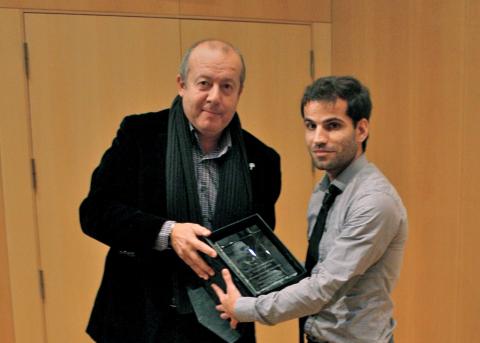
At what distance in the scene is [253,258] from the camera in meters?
1.28

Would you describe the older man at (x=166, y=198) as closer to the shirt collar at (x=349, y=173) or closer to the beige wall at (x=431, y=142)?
the shirt collar at (x=349, y=173)

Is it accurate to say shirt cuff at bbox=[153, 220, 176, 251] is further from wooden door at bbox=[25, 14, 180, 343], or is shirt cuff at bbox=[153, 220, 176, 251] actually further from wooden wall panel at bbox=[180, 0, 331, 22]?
wooden wall panel at bbox=[180, 0, 331, 22]

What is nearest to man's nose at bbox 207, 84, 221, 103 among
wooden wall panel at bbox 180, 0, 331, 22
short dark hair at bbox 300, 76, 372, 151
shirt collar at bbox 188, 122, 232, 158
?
shirt collar at bbox 188, 122, 232, 158

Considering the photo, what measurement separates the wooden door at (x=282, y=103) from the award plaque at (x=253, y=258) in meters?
1.44

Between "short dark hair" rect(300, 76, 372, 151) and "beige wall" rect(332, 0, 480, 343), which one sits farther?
"beige wall" rect(332, 0, 480, 343)

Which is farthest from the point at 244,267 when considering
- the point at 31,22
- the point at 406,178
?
the point at 31,22

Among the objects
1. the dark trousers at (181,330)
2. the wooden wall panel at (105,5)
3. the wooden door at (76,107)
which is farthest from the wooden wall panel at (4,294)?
the dark trousers at (181,330)

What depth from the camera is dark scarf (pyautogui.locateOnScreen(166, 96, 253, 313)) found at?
132 centimetres

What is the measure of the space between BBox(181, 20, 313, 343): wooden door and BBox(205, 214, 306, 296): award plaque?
→ 1444 mm

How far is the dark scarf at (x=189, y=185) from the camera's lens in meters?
1.32

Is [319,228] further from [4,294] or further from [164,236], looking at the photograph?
[4,294]

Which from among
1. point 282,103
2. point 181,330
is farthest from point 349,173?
point 282,103

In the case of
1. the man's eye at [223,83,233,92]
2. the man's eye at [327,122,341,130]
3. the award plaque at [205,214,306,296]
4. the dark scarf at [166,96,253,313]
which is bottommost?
the award plaque at [205,214,306,296]

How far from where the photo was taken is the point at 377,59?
2.50m
